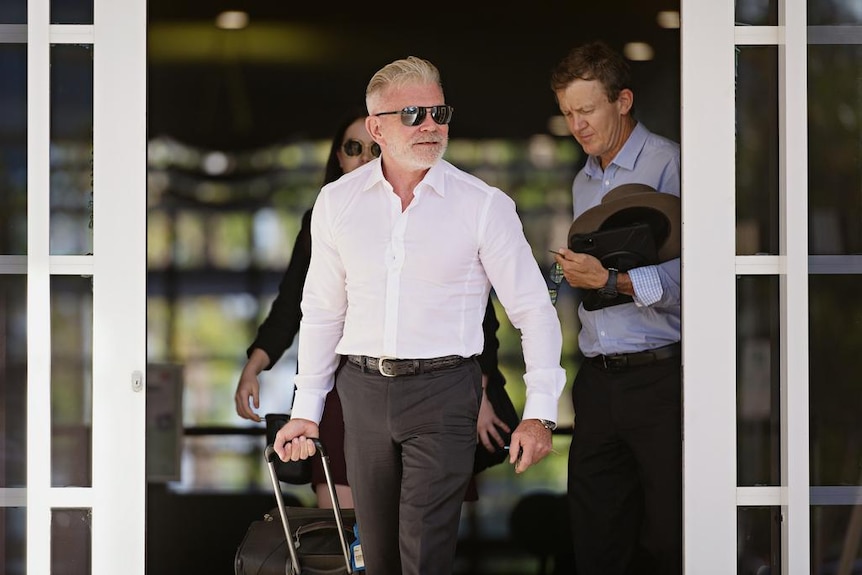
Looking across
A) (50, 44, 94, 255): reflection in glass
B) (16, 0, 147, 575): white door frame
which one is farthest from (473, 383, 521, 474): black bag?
(50, 44, 94, 255): reflection in glass

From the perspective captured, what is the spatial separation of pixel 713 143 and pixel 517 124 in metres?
0.73

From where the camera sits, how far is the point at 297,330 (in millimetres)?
4359

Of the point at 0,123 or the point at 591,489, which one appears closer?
the point at 0,123

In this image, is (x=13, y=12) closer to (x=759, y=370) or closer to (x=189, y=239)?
(x=189, y=239)

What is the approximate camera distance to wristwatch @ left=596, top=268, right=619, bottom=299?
14.0 feet

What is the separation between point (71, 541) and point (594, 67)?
8.49 ft

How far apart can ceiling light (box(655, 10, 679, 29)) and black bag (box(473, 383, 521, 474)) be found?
1488mm

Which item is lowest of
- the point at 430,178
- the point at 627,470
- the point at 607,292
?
the point at 627,470

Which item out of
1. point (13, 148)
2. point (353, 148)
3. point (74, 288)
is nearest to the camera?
point (13, 148)

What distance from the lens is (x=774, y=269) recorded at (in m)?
4.07

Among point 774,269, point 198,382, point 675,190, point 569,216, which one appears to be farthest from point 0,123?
point 774,269

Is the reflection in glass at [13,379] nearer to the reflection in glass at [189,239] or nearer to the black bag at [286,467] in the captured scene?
the reflection in glass at [189,239]

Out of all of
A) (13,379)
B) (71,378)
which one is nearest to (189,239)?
(71,378)

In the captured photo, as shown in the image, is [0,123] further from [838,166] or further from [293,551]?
[838,166]
